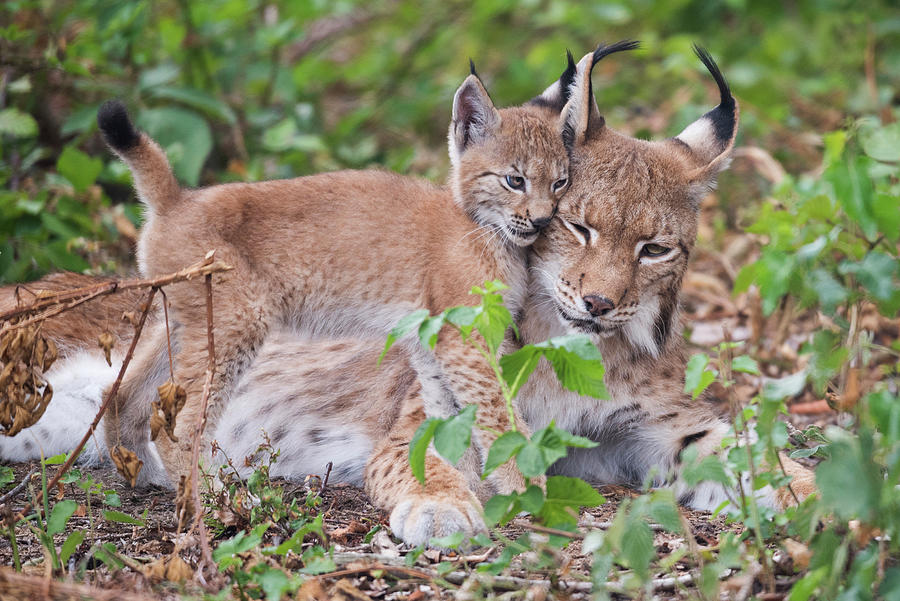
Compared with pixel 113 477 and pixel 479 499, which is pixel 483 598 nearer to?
pixel 479 499

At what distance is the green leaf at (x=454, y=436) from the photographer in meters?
2.31

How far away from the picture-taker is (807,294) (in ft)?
7.70

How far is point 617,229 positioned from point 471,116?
2.37 feet

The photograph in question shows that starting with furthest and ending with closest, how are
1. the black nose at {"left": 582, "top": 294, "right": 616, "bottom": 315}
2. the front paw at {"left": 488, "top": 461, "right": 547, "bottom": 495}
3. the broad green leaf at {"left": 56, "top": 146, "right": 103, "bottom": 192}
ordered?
1. the broad green leaf at {"left": 56, "top": 146, "right": 103, "bottom": 192}
2. the black nose at {"left": 582, "top": 294, "right": 616, "bottom": 315}
3. the front paw at {"left": 488, "top": 461, "right": 547, "bottom": 495}

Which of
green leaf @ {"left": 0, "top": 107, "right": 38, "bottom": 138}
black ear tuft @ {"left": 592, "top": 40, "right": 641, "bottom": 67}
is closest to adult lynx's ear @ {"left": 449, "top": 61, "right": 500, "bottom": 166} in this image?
black ear tuft @ {"left": 592, "top": 40, "right": 641, "bottom": 67}

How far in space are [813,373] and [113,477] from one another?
260 cm

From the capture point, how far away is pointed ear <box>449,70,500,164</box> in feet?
11.6

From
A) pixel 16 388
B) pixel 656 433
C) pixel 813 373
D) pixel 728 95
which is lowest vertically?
pixel 656 433

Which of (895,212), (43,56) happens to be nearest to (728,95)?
(895,212)

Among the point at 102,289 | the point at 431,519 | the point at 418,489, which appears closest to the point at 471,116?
the point at 418,489

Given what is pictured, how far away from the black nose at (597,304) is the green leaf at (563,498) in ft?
2.85

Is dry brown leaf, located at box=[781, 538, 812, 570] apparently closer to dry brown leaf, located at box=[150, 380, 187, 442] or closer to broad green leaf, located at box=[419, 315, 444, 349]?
broad green leaf, located at box=[419, 315, 444, 349]

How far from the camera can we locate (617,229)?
3.29 meters

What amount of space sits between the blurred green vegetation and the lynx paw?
2.18m
